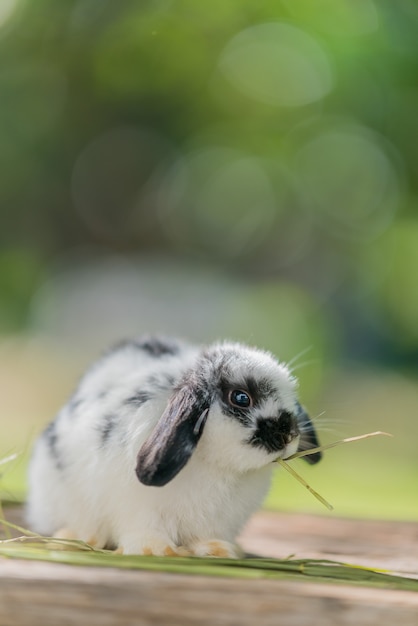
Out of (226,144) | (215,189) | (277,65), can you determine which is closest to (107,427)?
(277,65)

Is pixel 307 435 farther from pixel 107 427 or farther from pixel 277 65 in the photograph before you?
pixel 277 65

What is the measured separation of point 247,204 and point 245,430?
13.6 ft

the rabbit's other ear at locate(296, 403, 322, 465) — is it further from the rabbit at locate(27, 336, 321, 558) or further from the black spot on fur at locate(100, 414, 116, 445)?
the black spot on fur at locate(100, 414, 116, 445)

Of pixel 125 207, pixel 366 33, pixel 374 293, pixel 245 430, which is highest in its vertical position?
pixel 366 33

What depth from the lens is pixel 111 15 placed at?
476 cm

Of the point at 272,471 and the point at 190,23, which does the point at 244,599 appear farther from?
the point at 190,23

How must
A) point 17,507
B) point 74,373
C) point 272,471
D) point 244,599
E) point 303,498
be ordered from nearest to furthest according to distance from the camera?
point 244,599 < point 272,471 < point 17,507 < point 303,498 < point 74,373

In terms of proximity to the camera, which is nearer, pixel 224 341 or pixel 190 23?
pixel 224 341

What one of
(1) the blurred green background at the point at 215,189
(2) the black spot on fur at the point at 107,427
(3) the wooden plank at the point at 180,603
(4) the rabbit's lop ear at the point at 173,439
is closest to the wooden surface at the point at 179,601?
(3) the wooden plank at the point at 180,603

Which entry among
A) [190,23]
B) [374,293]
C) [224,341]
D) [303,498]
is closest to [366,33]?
[190,23]

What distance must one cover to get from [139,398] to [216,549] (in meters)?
0.24

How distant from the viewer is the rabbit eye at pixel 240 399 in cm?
120

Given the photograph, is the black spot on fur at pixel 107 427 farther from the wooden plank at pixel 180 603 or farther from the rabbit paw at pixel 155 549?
the wooden plank at pixel 180 603

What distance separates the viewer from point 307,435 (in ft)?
4.38
